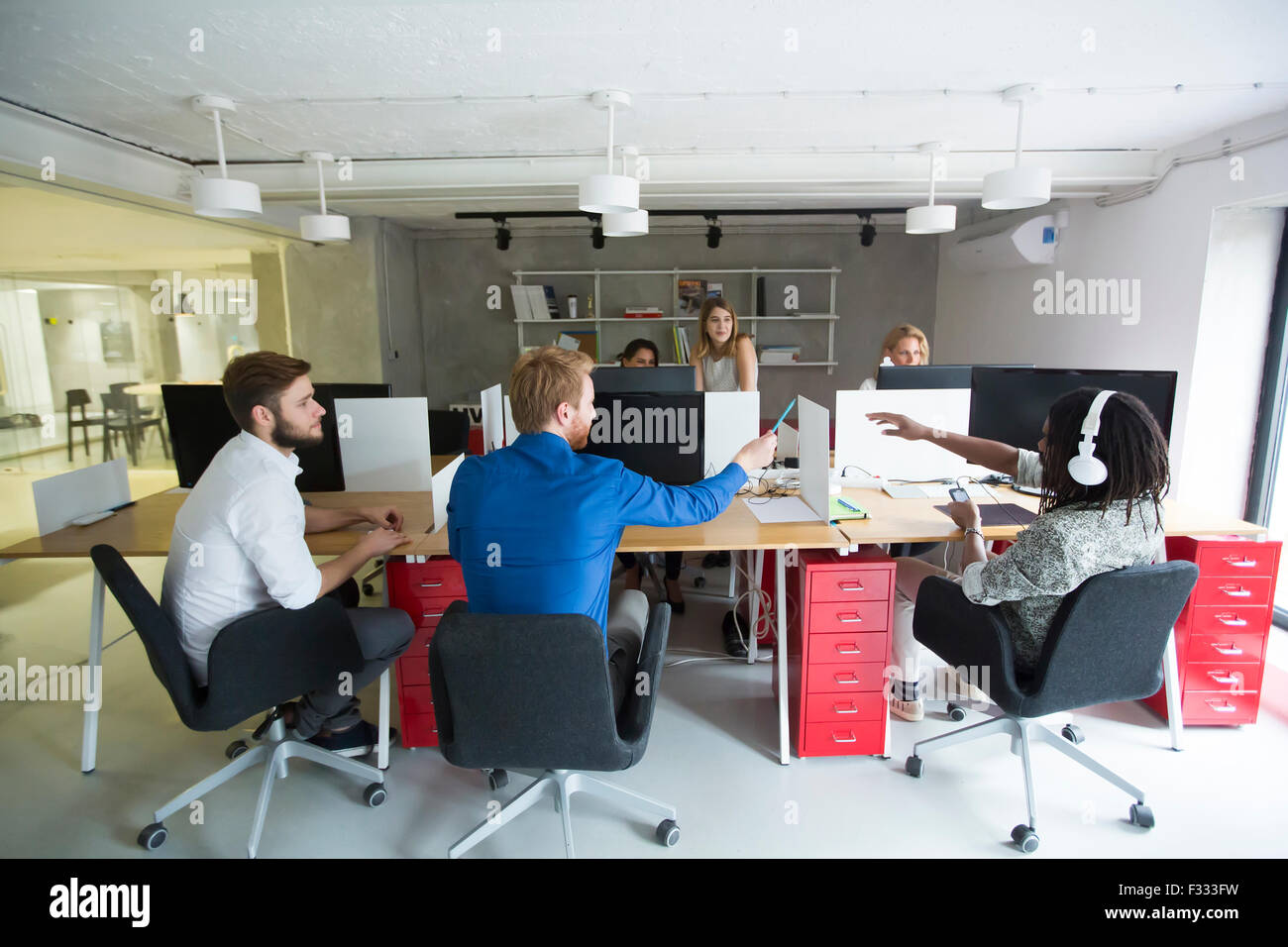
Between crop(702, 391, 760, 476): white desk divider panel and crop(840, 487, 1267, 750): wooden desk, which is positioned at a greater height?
crop(702, 391, 760, 476): white desk divider panel

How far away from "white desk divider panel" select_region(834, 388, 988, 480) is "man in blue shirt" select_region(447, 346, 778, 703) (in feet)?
4.64

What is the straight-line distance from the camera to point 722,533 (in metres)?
2.28

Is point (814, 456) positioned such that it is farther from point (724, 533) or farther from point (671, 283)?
point (671, 283)

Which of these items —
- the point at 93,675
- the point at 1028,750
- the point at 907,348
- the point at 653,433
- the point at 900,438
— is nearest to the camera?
the point at 1028,750

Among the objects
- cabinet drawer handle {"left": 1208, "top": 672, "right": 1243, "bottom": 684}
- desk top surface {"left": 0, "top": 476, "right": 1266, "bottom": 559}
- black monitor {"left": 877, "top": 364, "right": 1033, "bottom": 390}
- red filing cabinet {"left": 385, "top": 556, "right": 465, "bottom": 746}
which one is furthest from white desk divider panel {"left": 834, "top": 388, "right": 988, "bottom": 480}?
red filing cabinet {"left": 385, "top": 556, "right": 465, "bottom": 746}

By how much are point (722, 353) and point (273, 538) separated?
2678 mm

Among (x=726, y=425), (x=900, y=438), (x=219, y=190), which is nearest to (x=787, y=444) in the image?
(x=900, y=438)

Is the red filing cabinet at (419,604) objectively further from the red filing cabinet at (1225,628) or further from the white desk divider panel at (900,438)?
the red filing cabinet at (1225,628)

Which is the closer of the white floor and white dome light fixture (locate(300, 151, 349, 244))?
the white floor

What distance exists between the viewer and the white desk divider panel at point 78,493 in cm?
245

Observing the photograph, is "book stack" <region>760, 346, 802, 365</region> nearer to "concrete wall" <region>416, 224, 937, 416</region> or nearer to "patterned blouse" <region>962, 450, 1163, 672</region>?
"concrete wall" <region>416, 224, 937, 416</region>

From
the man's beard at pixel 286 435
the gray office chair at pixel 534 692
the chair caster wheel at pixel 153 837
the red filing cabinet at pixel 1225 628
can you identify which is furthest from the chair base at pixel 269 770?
the red filing cabinet at pixel 1225 628

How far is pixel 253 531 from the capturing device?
1.73m

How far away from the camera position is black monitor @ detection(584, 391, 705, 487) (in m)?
2.56
